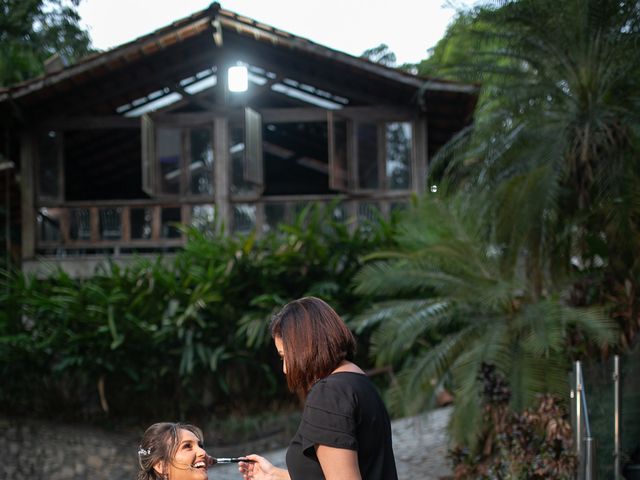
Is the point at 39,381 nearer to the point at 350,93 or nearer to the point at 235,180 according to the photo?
the point at 235,180

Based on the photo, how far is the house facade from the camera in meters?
Result: 15.7

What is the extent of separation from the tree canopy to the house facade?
2.66 feet

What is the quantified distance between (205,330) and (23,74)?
959 centimetres

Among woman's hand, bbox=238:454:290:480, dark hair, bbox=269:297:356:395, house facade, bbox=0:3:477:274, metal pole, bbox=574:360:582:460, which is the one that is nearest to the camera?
dark hair, bbox=269:297:356:395

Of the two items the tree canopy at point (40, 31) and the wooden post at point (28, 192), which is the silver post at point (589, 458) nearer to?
the tree canopy at point (40, 31)

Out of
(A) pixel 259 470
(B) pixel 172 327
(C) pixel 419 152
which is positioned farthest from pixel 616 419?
(C) pixel 419 152

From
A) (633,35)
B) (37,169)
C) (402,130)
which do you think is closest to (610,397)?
(633,35)

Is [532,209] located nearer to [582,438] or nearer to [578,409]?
[578,409]

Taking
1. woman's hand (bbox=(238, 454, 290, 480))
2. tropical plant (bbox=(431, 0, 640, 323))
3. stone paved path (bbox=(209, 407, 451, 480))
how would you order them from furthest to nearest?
stone paved path (bbox=(209, 407, 451, 480)) → tropical plant (bbox=(431, 0, 640, 323)) → woman's hand (bbox=(238, 454, 290, 480))

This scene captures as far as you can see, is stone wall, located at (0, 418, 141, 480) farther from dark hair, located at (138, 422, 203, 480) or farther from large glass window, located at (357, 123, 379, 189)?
dark hair, located at (138, 422, 203, 480)

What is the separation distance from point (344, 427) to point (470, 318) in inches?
267

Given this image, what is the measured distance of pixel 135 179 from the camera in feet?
65.2

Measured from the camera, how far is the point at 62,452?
11.7 m

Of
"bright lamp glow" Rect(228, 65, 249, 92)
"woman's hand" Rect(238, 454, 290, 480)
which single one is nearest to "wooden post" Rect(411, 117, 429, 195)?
"bright lamp glow" Rect(228, 65, 249, 92)
